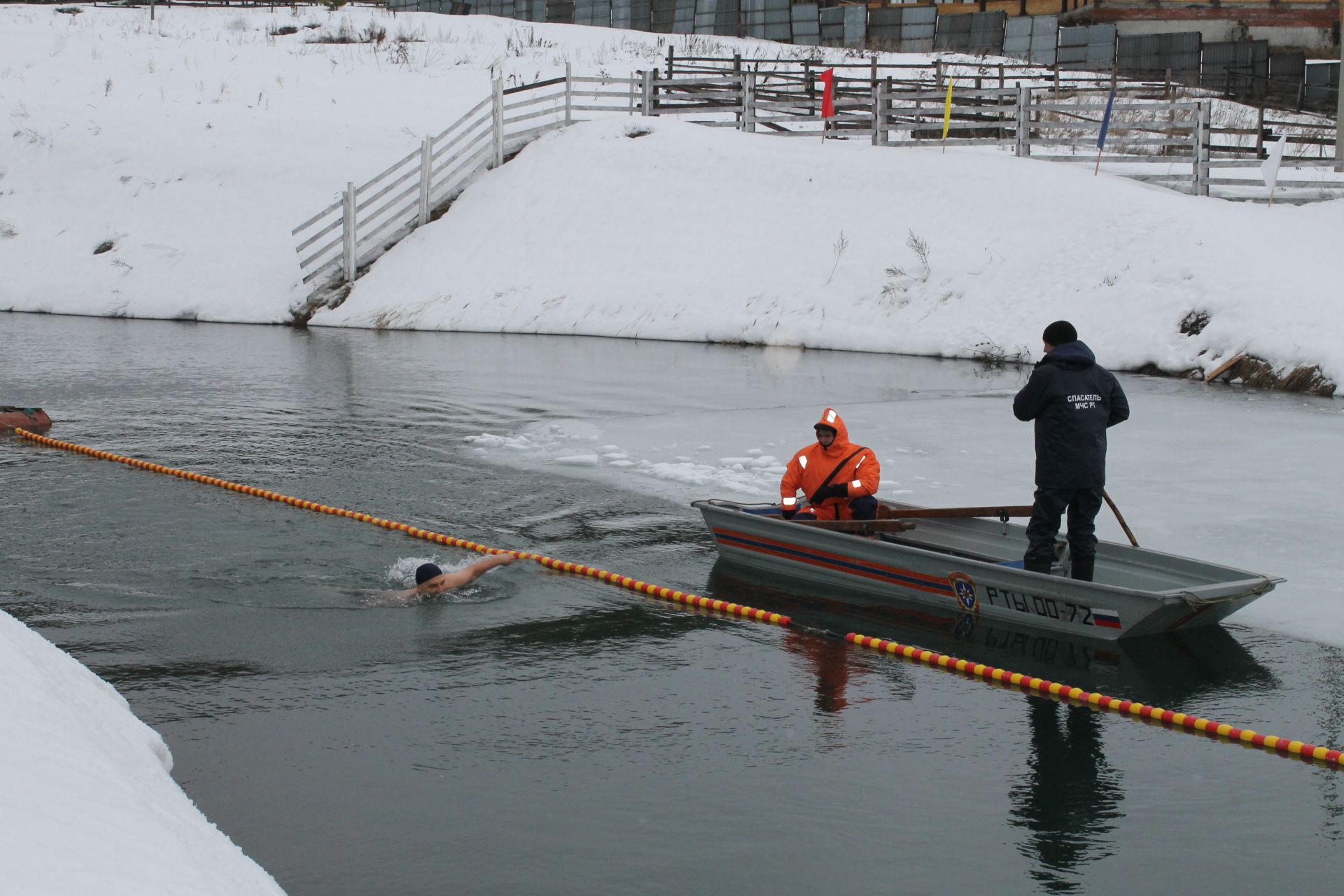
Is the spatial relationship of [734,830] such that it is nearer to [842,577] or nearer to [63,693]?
[63,693]

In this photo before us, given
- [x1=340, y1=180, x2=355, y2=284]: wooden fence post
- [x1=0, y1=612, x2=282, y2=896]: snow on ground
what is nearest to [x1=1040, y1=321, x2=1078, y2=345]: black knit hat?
[x1=0, y1=612, x2=282, y2=896]: snow on ground

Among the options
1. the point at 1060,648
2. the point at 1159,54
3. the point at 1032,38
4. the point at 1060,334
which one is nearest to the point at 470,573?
the point at 1060,648

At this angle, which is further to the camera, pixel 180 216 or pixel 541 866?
pixel 180 216

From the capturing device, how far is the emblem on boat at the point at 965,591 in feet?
28.3

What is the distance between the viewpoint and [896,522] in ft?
30.9

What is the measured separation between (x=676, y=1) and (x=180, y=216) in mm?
23134

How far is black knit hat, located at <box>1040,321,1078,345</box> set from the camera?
27.3 ft

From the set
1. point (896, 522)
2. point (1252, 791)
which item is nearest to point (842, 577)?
point (896, 522)

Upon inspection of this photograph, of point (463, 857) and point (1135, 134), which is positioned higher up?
point (1135, 134)

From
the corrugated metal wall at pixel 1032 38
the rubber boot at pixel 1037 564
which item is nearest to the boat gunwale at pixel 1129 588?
the rubber boot at pixel 1037 564

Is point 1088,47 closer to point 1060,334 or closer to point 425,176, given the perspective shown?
point 425,176

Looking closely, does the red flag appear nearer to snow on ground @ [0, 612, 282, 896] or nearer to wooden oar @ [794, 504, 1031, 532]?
wooden oar @ [794, 504, 1031, 532]

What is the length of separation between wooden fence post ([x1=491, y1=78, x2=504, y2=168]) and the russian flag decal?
77.1 ft

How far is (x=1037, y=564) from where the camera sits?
8.65 metres
